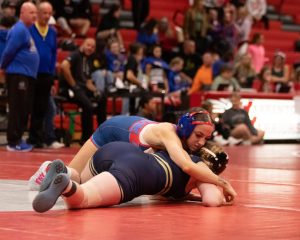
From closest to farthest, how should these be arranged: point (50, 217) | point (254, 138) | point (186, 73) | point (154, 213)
Result: 1. point (50, 217)
2. point (154, 213)
3. point (254, 138)
4. point (186, 73)

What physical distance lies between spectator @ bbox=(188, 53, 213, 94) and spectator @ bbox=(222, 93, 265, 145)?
5.18 feet

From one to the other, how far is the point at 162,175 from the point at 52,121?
6.71 metres

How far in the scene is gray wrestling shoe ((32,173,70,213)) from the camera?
189 inches

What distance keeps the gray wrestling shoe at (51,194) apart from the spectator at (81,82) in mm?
7740

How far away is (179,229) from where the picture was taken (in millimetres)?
4473

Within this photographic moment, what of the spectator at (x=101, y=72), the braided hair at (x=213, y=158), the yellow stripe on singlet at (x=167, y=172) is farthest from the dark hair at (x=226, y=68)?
the yellow stripe on singlet at (x=167, y=172)

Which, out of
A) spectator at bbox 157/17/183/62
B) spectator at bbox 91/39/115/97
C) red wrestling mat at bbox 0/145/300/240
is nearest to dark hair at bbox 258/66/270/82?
spectator at bbox 157/17/183/62

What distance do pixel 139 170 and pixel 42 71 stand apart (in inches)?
257

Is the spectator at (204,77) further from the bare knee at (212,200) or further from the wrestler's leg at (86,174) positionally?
the bare knee at (212,200)

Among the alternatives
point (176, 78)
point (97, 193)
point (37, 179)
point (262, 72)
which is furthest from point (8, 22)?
point (97, 193)

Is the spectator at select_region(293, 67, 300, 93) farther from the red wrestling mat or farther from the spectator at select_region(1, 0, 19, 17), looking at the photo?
the red wrestling mat

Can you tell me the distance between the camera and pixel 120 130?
621cm

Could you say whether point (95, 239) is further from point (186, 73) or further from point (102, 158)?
point (186, 73)

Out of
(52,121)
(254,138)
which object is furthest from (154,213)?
(254,138)
